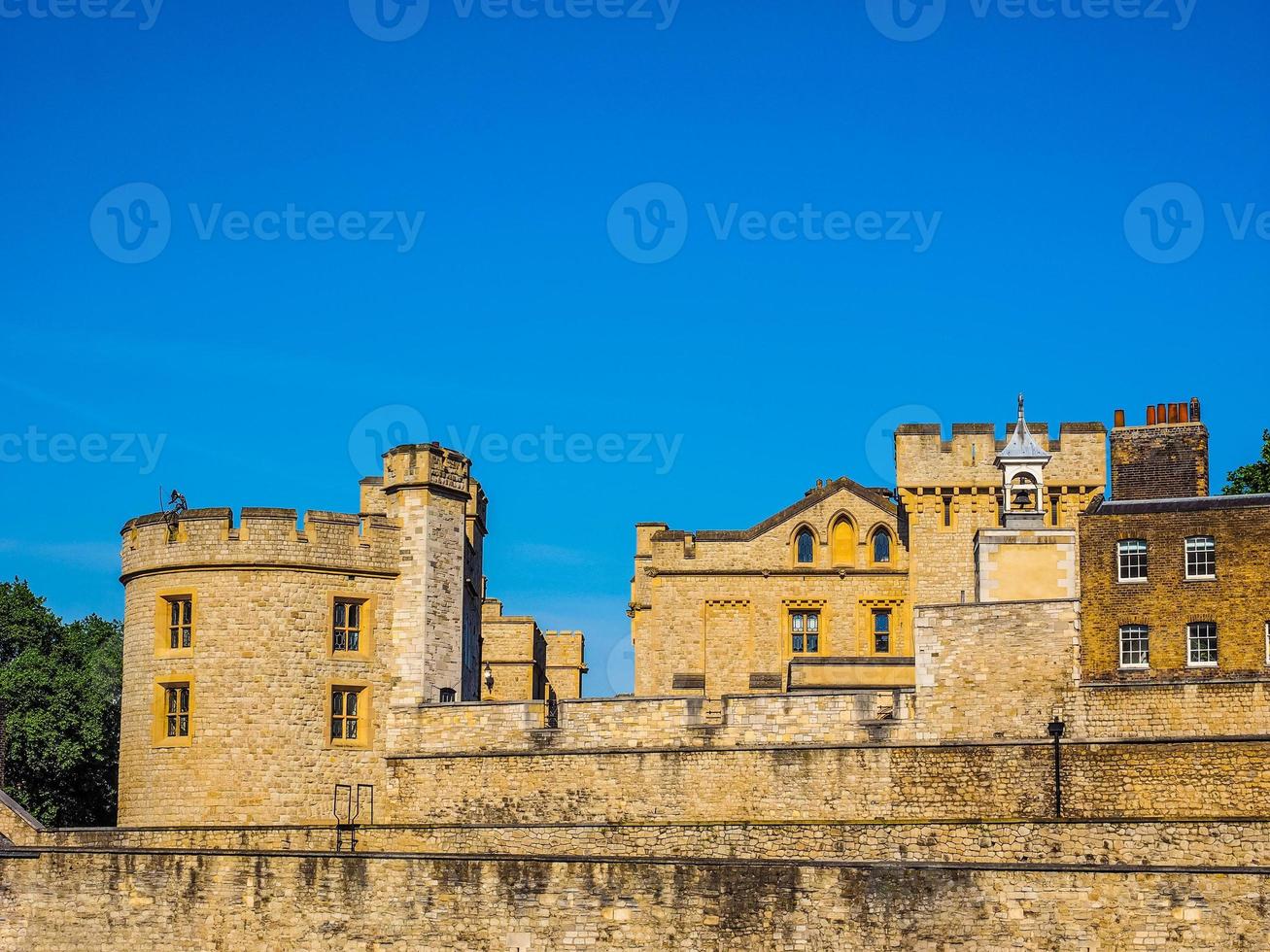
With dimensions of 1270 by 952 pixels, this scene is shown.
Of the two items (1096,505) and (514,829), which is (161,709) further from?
(1096,505)

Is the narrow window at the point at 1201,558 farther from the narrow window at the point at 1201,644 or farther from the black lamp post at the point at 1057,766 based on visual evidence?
the black lamp post at the point at 1057,766

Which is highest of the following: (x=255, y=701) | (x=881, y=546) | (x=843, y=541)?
(x=843, y=541)

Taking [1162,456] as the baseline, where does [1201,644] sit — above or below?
below

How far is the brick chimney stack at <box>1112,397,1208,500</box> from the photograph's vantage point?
157 ft

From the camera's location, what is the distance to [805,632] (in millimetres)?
58688

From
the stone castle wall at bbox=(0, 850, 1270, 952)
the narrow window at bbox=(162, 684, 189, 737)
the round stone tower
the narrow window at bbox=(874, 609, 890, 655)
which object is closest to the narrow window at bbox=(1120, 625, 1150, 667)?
the stone castle wall at bbox=(0, 850, 1270, 952)

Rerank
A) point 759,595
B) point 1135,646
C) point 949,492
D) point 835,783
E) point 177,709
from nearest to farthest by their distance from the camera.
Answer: point 835,783 < point 1135,646 < point 177,709 < point 949,492 < point 759,595

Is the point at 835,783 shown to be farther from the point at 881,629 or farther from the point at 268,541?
the point at 881,629

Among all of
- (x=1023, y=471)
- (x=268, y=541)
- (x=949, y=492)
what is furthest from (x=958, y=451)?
(x=268, y=541)

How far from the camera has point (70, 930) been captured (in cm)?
3972

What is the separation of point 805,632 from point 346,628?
62.9ft

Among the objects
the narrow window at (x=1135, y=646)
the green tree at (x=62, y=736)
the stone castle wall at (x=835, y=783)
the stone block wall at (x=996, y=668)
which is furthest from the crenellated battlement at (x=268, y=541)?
the narrow window at (x=1135, y=646)

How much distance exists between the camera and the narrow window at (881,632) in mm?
58281

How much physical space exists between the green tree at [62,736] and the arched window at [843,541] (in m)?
21.1
